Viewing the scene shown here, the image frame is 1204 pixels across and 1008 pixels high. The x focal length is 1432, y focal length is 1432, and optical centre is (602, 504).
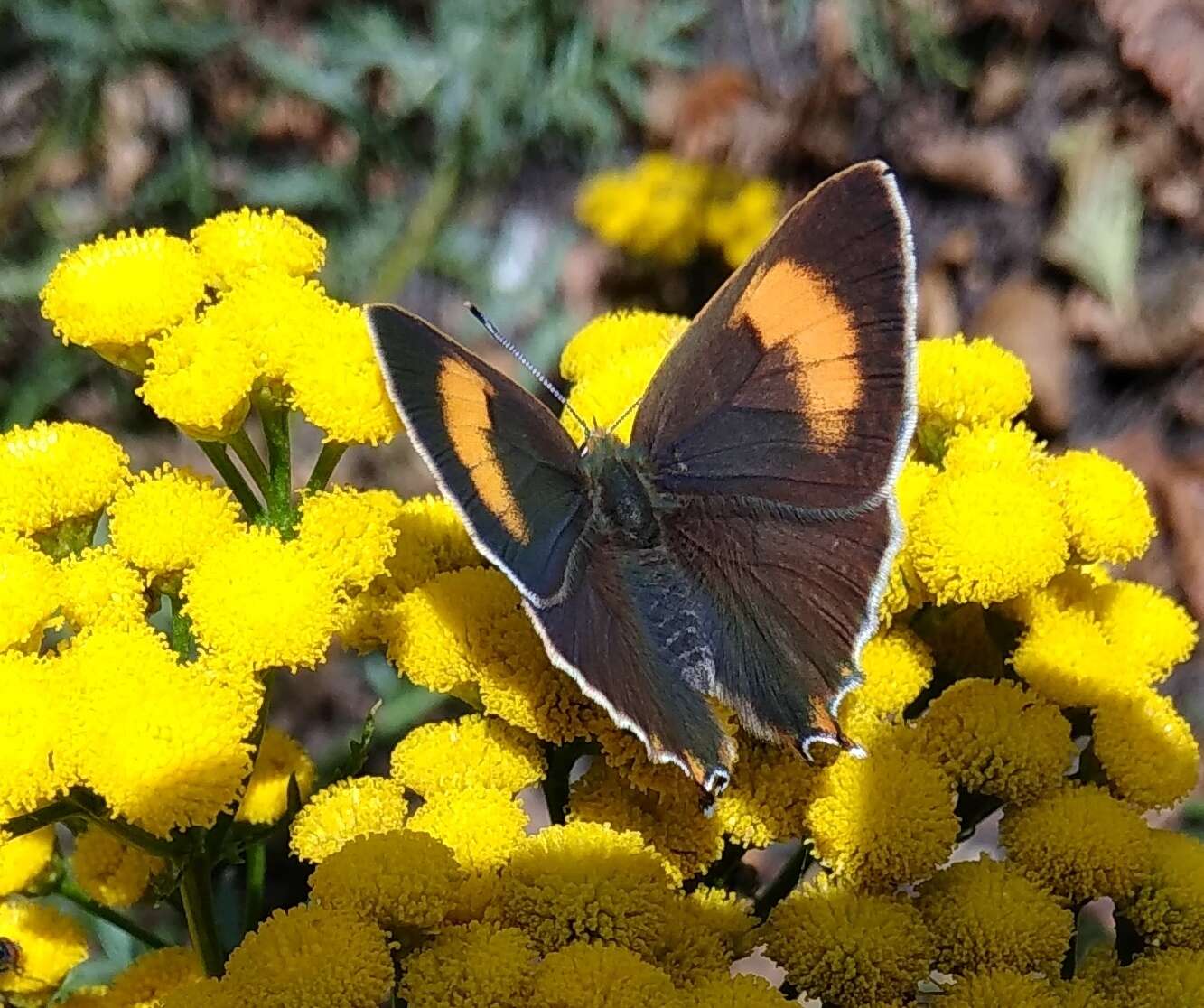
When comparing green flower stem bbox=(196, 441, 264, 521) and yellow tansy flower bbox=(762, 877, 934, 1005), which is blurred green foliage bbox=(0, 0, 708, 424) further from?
yellow tansy flower bbox=(762, 877, 934, 1005)

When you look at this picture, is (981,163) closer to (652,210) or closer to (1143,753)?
(652,210)

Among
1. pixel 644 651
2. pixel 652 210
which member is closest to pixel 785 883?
pixel 644 651

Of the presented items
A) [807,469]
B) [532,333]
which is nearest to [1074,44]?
[532,333]

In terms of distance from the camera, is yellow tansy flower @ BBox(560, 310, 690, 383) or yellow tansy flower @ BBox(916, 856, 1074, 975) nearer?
yellow tansy flower @ BBox(916, 856, 1074, 975)

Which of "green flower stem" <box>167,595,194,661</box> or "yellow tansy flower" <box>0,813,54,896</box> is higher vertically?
"green flower stem" <box>167,595,194,661</box>

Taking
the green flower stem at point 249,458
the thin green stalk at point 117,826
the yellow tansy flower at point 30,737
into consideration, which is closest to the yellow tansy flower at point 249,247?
the green flower stem at point 249,458

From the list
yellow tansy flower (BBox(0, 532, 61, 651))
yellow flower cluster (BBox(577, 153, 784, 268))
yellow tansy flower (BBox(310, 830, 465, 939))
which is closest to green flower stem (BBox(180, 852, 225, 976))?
yellow tansy flower (BBox(310, 830, 465, 939))

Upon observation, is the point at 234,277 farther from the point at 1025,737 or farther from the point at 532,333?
the point at 532,333
